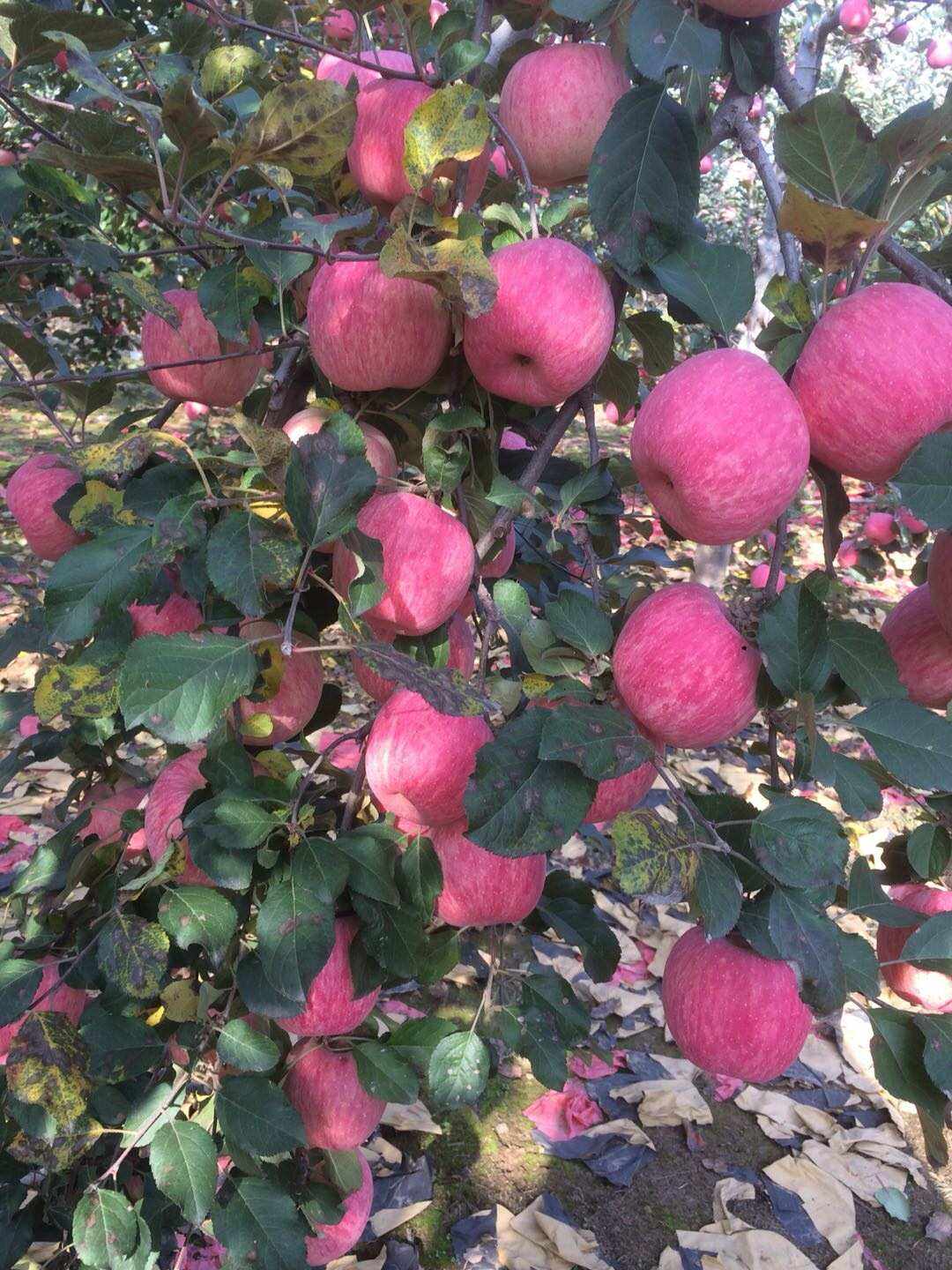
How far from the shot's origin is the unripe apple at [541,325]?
0.86 m

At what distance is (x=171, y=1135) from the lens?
944 mm

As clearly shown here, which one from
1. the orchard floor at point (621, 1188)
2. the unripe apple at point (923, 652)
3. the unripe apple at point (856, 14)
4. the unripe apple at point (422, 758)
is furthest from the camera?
the unripe apple at point (856, 14)

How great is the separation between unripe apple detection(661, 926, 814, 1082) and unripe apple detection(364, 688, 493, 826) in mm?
365

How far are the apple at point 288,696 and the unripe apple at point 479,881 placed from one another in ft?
0.69

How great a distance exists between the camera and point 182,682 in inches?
31.0

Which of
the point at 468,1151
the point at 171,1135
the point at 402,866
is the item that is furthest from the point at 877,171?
the point at 468,1151

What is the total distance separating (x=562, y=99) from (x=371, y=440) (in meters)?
0.45

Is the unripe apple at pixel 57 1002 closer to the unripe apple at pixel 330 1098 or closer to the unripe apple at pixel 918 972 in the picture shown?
the unripe apple at pixel 330 1098

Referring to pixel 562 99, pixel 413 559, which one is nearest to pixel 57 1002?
pixel 413 559

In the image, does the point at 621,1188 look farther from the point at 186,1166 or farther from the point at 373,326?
the point at 373,326

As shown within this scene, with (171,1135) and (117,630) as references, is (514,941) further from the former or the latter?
(117,630)

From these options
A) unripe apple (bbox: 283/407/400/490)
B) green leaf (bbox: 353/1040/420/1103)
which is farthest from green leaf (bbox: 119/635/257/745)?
green leaf (bbox: 353/1040/420/1103)

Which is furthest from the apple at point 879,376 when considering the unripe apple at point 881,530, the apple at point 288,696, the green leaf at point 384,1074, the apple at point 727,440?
the unripe apple at point 881,530

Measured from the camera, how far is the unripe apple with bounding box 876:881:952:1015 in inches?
48.1
